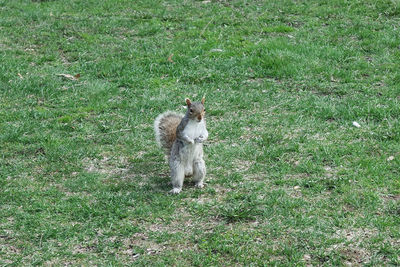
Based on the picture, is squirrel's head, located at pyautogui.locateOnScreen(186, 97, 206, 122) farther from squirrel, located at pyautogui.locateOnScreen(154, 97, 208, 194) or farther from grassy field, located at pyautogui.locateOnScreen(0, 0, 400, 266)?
grassy field, located at pyautogui.locateOnScreen(0, 0, 400, 266)

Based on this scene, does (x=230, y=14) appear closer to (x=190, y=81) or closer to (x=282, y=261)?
(x=190, y=81)

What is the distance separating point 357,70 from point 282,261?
404 centimetres

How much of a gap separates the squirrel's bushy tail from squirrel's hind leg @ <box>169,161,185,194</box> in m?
0.28

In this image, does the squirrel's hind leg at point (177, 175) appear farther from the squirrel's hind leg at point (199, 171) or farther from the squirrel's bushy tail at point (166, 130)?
the squirrel's bushy tail at point (166, 130)

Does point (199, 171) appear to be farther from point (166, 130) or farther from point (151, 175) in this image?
point (151, 175)

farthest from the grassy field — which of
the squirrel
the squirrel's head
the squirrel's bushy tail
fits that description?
the squirrel's head

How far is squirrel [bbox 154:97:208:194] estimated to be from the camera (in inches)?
194

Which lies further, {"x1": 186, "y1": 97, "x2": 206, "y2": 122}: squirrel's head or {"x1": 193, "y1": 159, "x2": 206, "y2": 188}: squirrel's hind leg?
{"x1": 193, "y1": 159, "x2": 206, "y2": 188}: squirrel's hind leg

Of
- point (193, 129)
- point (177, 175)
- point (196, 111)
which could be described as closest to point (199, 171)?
point (177, 175)

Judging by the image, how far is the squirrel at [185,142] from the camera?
4.92m

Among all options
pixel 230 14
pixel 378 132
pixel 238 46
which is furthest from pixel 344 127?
pixel 230 14

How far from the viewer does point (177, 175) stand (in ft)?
16.5

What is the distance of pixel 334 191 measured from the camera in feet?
16.5

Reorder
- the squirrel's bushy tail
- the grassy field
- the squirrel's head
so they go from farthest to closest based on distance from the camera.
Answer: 1. the squirrel's bushy tail
2. the squirrel's head
3. the grassy field
